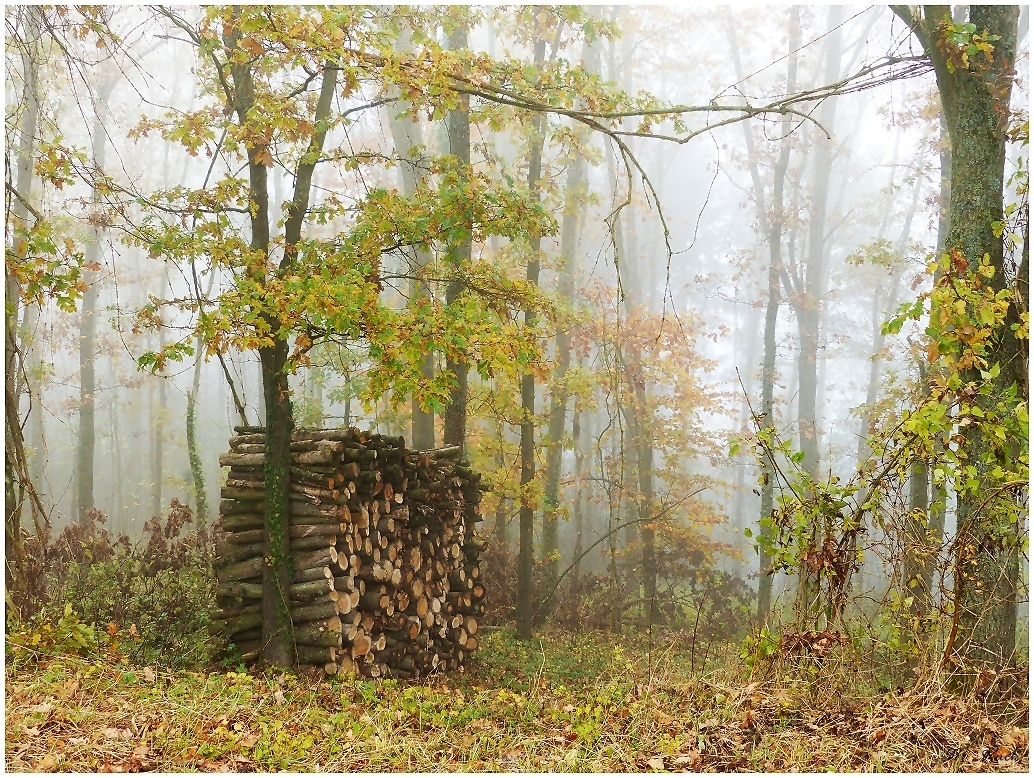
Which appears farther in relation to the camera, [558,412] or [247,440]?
[558,412]

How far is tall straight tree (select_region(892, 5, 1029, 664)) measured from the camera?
5.16 m

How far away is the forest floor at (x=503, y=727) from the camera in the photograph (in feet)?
13.3

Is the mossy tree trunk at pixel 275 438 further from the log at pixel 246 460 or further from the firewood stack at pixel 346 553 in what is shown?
the log at pixel 246 460

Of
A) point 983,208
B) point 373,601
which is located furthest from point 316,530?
point 983,208

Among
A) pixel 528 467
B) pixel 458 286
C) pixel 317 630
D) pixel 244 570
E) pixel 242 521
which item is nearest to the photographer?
pixel 317 630

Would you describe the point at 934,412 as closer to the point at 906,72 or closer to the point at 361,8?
the point at 906,72

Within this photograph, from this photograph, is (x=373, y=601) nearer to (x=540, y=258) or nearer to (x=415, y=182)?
(x=415, y=182)

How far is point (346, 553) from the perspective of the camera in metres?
6.99

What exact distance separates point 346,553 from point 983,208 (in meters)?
6.00

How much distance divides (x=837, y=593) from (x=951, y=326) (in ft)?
6.33

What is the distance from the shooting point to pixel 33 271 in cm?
517

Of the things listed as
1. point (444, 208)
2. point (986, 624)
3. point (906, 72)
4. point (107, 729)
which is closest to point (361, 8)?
point (444, 208)

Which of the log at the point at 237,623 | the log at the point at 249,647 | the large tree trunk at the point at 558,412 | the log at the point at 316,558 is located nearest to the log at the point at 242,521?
the log at the point at 316,558

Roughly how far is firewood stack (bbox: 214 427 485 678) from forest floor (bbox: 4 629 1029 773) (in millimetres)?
1071
